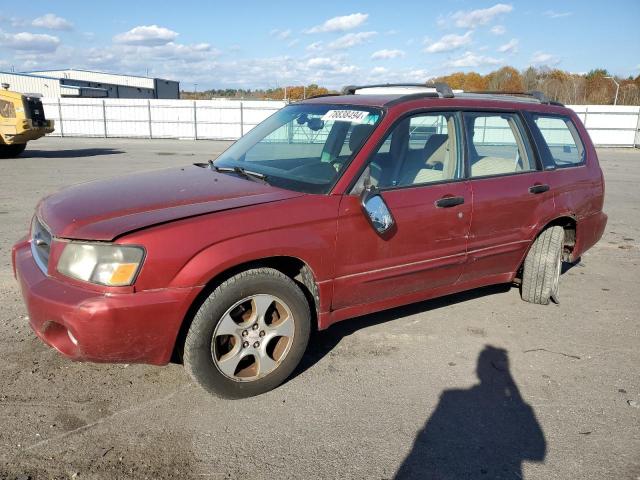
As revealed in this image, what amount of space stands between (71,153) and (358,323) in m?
17.6

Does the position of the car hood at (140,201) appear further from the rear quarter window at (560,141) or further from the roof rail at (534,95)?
the roof rail at (534,95)

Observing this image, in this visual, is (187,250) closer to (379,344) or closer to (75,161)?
(379,344)

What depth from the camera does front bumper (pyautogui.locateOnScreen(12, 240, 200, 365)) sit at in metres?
2.54

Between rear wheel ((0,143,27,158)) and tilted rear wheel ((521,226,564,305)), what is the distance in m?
16.7

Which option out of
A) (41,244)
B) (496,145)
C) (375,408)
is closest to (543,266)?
(496,145)

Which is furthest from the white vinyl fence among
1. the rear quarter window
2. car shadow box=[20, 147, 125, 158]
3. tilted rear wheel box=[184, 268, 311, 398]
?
tilted rear wheel box=[184, 268, 311, 398]

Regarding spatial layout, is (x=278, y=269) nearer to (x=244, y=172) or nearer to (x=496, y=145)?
(x=244, y=172)

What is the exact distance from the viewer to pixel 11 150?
16594 mm

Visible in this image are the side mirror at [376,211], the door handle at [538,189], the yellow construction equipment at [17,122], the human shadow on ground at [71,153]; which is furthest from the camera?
the human shadow on ground at [71,153]

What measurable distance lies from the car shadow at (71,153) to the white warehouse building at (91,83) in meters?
27.3

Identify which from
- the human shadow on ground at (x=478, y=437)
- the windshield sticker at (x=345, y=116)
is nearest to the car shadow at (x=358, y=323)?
the human shadow on ground at (x=478, y=437)

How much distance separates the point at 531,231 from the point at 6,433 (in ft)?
12.6

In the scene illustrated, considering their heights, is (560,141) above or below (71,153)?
above

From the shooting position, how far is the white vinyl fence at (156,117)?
27.0 metres
